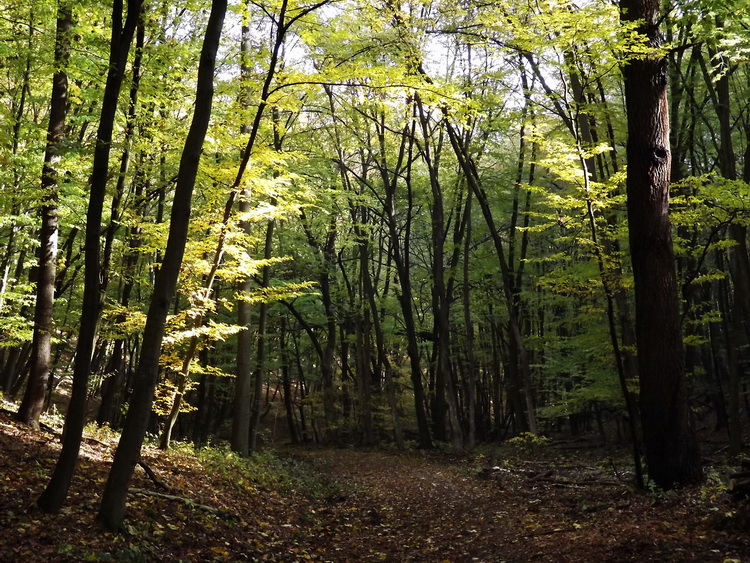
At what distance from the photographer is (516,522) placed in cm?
761

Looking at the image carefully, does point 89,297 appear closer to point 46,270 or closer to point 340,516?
point 46,270

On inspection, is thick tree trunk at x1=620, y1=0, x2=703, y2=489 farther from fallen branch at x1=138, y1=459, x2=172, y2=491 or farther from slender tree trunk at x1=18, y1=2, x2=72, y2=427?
slender tree trunk at x1=18, y1=2, x2=72, y2=427

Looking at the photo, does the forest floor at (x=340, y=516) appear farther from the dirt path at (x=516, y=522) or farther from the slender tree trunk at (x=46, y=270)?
the slender tree trunk at (x=46, y=270)

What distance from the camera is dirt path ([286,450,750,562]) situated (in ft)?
17.0

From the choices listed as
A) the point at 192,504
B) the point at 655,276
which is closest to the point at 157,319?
the point at 192,504

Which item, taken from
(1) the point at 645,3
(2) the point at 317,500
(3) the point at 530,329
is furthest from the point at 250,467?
(3) the point at 530,329

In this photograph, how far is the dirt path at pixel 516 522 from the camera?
518 cm

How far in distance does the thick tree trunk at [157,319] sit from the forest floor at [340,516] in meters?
0.35

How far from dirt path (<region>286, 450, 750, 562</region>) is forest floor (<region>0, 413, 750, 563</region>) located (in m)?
0.02

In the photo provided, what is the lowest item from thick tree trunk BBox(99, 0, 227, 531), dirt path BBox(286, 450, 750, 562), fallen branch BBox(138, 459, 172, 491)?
dirt path BBox(286, 450, 750, 562)

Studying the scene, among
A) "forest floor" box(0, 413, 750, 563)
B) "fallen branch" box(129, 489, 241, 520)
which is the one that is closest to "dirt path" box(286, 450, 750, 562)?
"forest floor" box(0, 413, 750, 563)

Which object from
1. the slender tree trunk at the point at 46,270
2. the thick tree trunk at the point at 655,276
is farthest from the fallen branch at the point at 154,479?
the thick tree trunk at the point at 655,276

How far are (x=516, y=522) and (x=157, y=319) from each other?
5488 millimetres

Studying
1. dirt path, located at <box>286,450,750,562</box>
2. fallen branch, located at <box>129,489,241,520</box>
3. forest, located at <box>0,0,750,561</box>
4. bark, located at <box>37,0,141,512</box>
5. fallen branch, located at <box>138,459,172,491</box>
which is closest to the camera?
dirt path, located at <box>286,450,750,562</box>
